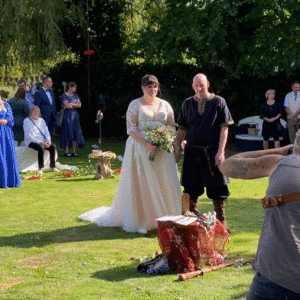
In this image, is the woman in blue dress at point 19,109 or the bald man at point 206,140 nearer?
the bald man at point 206,140

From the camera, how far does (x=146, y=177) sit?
826 centimetres

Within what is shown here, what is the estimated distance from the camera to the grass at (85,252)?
5688 millimetres

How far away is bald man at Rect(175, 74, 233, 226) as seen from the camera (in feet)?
25.2

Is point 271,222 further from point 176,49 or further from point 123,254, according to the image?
point 176,49

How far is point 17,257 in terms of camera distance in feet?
22.8

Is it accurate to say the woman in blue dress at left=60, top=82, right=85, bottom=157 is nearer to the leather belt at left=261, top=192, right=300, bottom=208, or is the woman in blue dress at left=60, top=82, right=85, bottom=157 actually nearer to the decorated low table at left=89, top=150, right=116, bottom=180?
the decorated low table at left=89, top=150, right=116, bottom=180

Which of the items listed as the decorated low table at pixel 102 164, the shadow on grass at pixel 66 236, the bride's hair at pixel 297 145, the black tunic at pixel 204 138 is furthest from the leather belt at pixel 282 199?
the decorated low table at pixel 102 164

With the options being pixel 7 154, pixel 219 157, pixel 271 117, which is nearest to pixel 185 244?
pixel 219 157

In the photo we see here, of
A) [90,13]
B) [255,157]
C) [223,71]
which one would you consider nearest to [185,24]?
[223,71]

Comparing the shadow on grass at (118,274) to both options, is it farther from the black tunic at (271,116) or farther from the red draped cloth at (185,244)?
the black tunic at (271,116)

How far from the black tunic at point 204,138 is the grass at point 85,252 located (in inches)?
33.4

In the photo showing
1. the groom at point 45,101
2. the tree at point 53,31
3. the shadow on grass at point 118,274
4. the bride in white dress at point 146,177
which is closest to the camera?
the shadow on grass at point 118,274

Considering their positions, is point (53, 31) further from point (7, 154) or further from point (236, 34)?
point (7, 154)

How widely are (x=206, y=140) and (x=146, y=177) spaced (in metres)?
1.07
